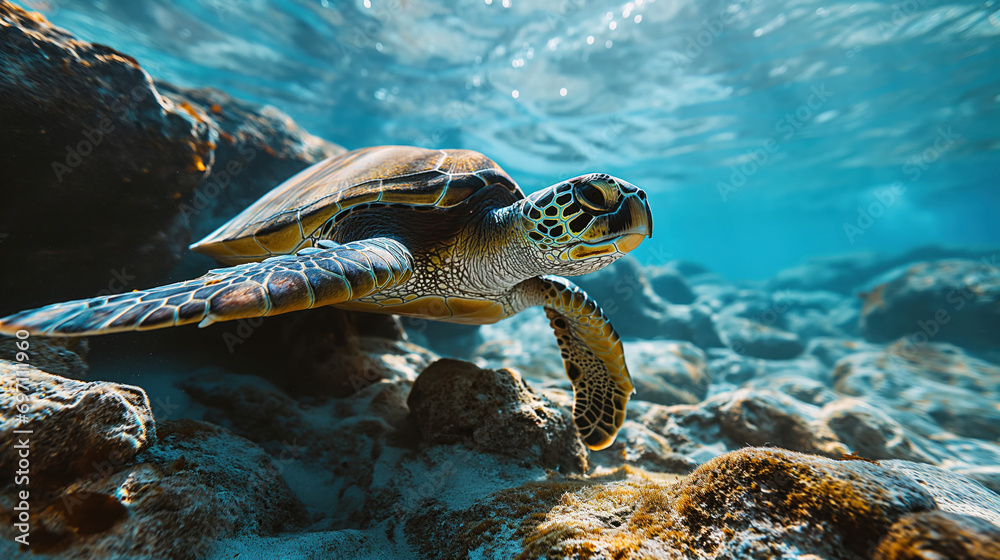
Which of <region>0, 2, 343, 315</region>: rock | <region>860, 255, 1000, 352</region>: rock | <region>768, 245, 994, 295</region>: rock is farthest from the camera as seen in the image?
<region>768, 245, 994, 295</region>: rock

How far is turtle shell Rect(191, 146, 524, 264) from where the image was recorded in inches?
88.7

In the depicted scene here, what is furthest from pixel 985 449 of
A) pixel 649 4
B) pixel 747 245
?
pixel 747 245

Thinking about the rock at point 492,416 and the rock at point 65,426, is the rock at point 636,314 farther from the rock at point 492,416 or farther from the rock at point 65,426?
the rock at point 65,426

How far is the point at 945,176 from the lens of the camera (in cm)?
2575

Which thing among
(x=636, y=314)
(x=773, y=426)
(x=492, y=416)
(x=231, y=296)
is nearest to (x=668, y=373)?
(x=773, y=426)

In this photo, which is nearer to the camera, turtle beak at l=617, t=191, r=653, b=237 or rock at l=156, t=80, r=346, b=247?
turtle beak at l=617, t=191, r=653, b=237

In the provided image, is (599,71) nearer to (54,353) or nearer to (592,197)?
(592,197)

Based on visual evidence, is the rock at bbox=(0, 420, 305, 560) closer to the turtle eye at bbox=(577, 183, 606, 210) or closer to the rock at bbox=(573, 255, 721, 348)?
the turtle eye at bbox=(577, 183, 606, 210)

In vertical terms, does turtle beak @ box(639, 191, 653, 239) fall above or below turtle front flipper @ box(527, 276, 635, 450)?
above

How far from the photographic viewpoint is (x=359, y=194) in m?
2.24

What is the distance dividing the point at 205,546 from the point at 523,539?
1.04 m

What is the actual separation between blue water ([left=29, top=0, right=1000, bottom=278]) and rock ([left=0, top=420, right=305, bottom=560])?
11.9 metres

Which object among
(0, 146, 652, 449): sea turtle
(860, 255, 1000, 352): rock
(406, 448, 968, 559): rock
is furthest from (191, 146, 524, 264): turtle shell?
(860, 255, 1000, 352): rock

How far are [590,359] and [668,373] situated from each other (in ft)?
13.2
